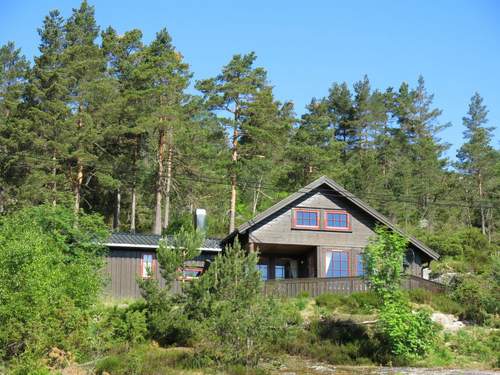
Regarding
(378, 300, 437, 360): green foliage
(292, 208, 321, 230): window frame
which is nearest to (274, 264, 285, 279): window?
(292, 208, 321, 230): window frame

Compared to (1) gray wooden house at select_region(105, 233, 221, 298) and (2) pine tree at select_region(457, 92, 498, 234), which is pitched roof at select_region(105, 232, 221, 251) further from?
(2) pine tree at select_region(457, 92, 498, 234)

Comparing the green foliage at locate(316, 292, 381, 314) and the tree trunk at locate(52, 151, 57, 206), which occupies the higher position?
the tree trunk at locate(52, 151, 57, 206)

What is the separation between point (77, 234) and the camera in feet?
99.9

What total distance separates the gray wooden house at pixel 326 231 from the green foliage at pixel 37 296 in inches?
415

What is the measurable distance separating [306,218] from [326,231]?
4.06 ft

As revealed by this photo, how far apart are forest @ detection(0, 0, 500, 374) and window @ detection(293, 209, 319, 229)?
547 cm

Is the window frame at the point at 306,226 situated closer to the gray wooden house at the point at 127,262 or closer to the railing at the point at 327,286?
the railing at the point at 327,286

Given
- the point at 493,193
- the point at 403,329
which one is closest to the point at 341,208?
the point at 403,329

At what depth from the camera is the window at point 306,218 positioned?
1388 inches

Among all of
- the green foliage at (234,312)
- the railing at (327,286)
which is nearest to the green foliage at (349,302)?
the railing at (327,286)

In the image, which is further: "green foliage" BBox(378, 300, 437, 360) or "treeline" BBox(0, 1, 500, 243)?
"treeline" BBox(0, 1, 500, 243)

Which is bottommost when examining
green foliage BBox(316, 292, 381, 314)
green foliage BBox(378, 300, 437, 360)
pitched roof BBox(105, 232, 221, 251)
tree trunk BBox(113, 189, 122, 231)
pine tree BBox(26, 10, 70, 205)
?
green foliage BBox(378, 300, 437, 360)

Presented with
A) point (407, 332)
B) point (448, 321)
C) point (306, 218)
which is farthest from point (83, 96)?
point (407, 332)

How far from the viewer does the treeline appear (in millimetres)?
43812
